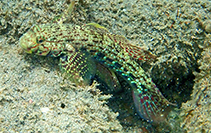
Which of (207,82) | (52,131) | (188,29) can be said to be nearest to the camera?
(52,131)

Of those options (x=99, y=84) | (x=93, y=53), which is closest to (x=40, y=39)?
(x=93, y=53)

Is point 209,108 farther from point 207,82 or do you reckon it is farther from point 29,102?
point 29,102

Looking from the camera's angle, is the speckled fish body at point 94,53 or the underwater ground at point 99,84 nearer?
the underwater ground at point 99,84

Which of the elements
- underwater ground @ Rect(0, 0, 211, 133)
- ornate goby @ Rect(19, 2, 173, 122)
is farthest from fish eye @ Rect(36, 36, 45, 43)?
underwater ground @ Rect(0, 0, 211, 133)

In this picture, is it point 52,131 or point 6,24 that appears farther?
point 6,24

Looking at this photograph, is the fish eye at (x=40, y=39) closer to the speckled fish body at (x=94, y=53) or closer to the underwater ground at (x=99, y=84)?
the speckled fish body at (x=94, y=53)

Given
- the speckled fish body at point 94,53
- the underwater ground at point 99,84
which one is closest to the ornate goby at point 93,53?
the speckled fish body at point 94,53

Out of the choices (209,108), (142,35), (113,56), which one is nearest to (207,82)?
(209,108)

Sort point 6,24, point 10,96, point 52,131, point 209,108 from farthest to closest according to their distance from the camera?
1. point 6,24
2. point 209,108
3. point 10,96
4. point 52,131
